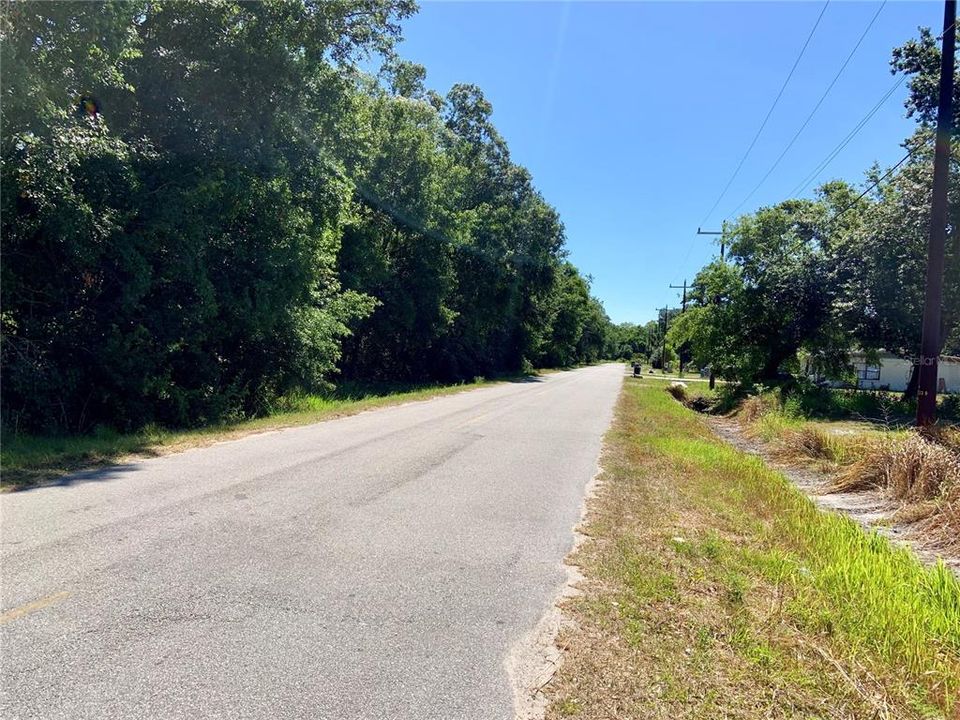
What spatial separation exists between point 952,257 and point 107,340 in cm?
2504

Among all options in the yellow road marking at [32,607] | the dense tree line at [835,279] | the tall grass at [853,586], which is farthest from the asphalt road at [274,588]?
the dense tree line at [835,279]

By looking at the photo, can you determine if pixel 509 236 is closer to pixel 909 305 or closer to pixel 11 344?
pixel 909 305

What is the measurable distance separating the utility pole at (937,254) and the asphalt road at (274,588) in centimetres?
816

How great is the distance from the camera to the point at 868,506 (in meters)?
8.98

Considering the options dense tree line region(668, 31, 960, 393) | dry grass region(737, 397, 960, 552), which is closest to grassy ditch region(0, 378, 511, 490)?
dry grass region(737, 397, 960, 552)

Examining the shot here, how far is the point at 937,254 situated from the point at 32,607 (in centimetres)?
1463

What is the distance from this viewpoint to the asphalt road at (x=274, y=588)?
3.08 m

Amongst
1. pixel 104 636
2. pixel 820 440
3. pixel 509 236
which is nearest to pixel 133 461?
pixel 104 636

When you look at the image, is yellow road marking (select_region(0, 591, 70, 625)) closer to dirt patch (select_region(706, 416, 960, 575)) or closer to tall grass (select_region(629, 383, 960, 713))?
tall grass (select_region(629, 383, 960, 713))

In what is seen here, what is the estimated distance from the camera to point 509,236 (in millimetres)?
41469

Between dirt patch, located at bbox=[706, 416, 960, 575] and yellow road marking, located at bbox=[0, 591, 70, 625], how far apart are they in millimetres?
7812

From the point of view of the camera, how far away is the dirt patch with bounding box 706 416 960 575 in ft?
22.8

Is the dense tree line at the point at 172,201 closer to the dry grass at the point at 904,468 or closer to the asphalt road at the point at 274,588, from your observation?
the asphalt road at the point at 274,588

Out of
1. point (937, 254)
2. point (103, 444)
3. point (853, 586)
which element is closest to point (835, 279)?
point (937, 254)
